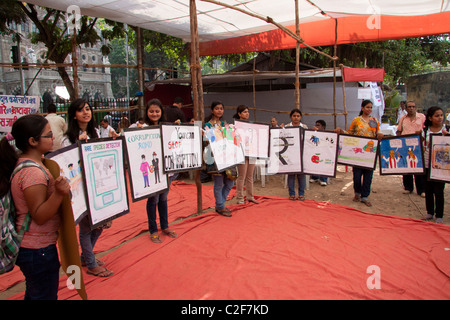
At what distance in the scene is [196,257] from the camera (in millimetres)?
3236

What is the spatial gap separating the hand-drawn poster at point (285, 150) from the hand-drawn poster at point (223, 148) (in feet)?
2.21

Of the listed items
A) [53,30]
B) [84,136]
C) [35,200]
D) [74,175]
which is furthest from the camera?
[53,30]

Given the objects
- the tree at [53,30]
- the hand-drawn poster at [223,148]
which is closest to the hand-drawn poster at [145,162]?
the hand-drawn poster at [223,148]

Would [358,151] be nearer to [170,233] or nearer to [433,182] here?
[433,182]

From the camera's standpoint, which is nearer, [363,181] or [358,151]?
[358,151]

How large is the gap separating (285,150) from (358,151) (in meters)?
1.17

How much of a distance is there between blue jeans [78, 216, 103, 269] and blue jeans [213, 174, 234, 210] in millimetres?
1911

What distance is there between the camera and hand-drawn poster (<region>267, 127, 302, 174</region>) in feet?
17.0

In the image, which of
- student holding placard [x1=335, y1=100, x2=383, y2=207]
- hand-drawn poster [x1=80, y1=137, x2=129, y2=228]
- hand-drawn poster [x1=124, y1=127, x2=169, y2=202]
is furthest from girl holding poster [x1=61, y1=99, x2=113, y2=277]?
student holding placard [x1=335, y1=100, x2=383, y2=207]

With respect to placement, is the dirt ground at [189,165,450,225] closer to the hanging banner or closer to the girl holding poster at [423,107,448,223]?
the girl holding poster at [423,107,448,223]

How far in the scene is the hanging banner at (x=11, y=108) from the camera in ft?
19.1

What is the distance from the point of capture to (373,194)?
583 centimetres

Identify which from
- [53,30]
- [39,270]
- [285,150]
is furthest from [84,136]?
[53,30]
